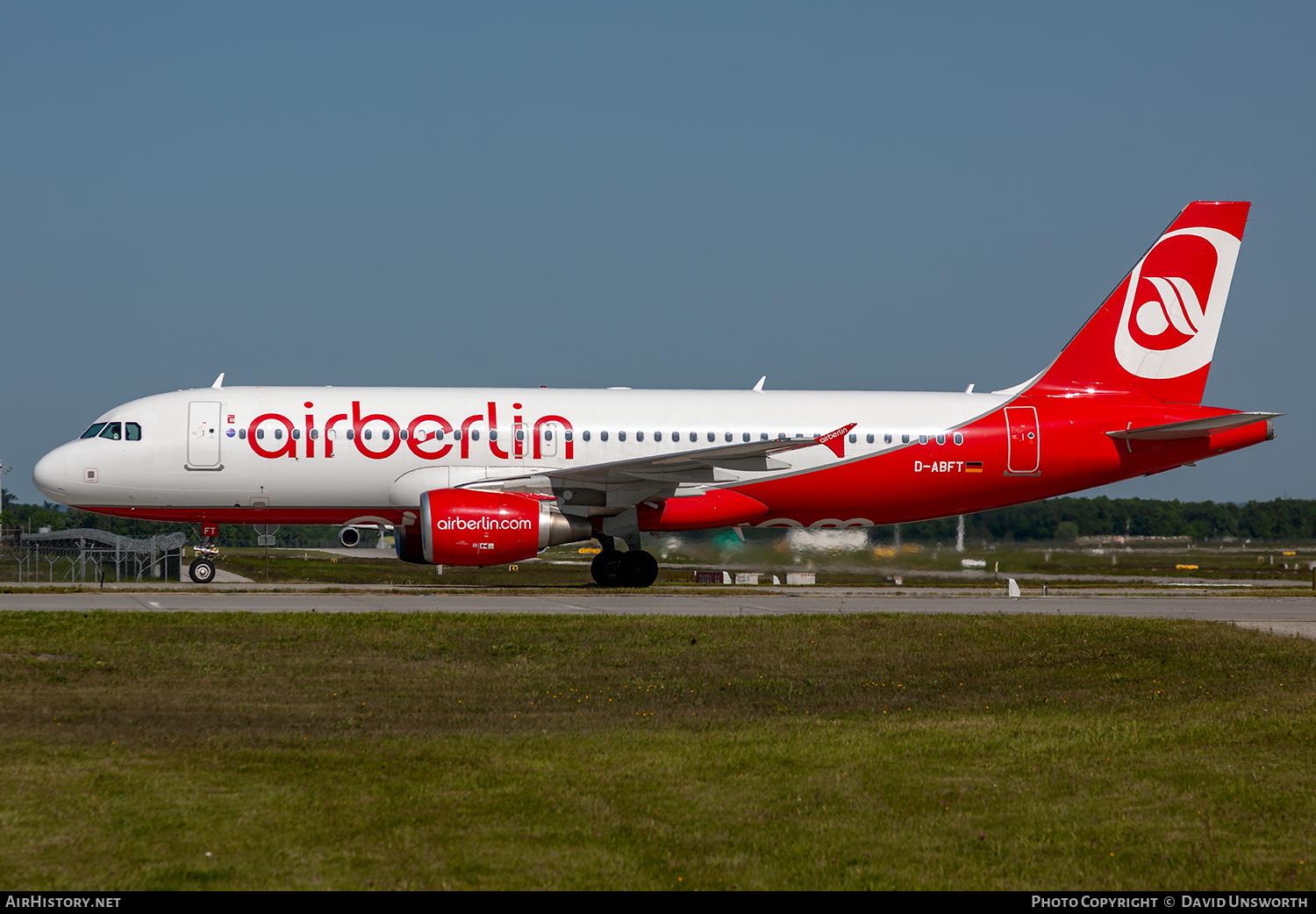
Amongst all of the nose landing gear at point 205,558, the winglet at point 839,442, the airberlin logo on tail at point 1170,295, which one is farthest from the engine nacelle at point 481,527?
the airberlin logo on tail at point 1170,295

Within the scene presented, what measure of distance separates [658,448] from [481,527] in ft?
15.2

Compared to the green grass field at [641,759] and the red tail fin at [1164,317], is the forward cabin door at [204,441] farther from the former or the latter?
the red tail fin at [1164,317]

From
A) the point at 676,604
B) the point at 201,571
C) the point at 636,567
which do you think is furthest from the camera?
the point at 636,567

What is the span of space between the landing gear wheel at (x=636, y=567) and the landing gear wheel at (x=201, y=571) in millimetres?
8997

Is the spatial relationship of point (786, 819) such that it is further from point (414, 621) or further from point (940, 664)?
point (414, 621)

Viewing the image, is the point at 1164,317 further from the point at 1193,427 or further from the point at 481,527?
the point at 481,527

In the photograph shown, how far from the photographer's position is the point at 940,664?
599 inches

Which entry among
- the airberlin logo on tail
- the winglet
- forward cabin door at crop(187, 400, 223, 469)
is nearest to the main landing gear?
the winglet

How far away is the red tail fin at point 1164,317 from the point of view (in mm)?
28156

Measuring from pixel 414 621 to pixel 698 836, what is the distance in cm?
1108

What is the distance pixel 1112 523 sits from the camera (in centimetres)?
3500

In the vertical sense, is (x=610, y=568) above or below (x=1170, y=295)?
below

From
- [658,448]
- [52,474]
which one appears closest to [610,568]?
[658,448]
